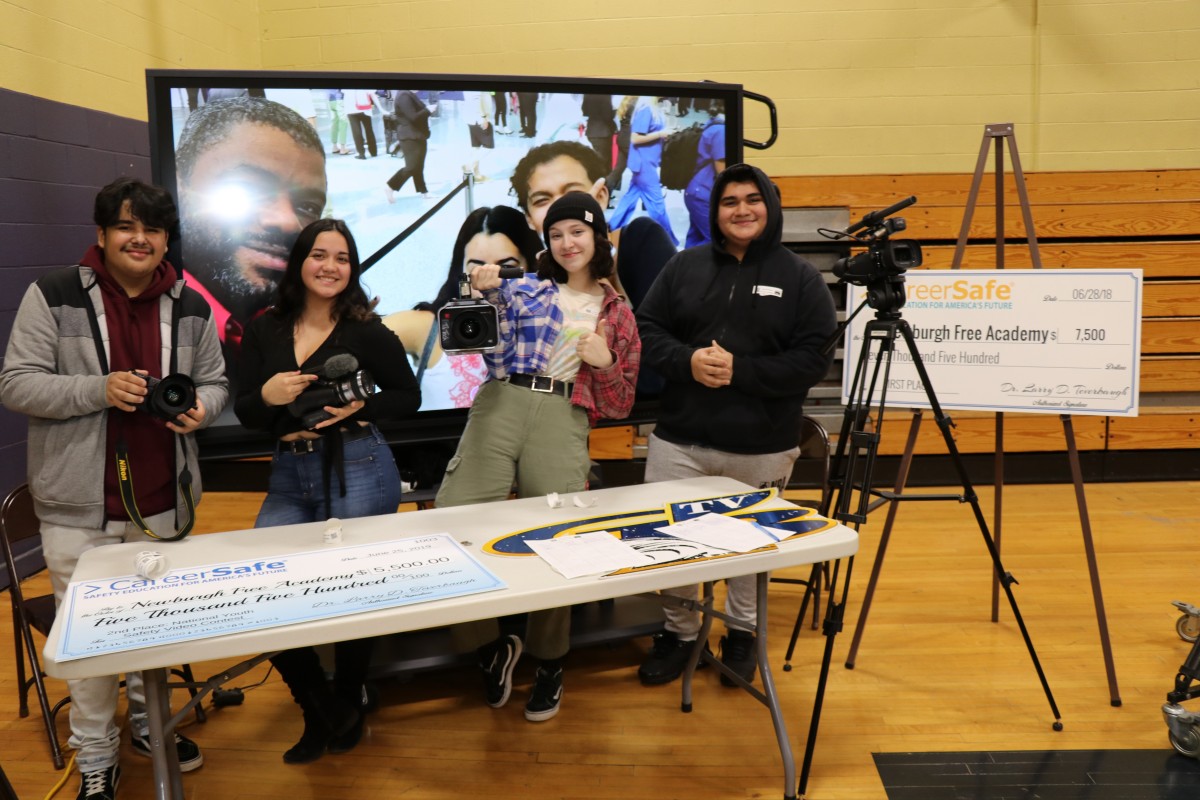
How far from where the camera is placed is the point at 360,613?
1.64 metres

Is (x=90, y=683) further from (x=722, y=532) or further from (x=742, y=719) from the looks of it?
(x=742, y=719)

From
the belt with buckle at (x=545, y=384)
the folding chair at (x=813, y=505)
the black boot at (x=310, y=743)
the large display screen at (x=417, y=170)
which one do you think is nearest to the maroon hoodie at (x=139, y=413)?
the black boot at (x=310, y=743)

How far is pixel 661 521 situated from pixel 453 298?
5.31ft

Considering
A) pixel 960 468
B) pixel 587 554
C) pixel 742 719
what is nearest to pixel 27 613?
pixel 587 554

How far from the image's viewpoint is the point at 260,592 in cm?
174

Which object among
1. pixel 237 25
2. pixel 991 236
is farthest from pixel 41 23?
pixel 991 236

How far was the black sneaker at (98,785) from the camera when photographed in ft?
7.11

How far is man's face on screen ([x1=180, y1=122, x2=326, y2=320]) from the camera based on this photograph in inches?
121

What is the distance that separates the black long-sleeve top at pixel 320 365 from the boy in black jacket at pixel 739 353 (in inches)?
30.2

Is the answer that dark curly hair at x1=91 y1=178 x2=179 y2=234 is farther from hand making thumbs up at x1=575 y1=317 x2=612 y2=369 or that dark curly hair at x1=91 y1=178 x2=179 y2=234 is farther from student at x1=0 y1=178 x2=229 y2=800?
hand making thumbs up at x1=575 y1=317 x2=612 y2=369

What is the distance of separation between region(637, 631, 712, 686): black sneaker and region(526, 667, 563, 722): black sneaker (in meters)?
0.32

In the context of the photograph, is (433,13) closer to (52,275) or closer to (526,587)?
(52,275)

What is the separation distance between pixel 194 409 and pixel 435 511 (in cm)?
65

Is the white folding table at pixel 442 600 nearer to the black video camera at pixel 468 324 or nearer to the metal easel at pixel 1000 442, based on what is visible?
the black video camera at pixel 468 324
